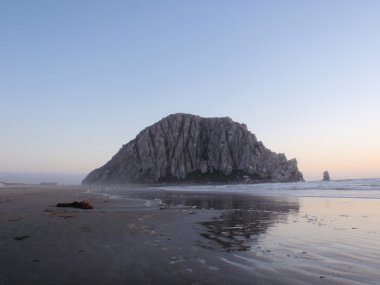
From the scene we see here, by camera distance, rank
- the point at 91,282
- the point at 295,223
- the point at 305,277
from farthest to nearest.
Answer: the point at 295,223 < the point at 305,277 < the point at 91,282

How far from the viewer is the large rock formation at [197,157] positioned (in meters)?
172

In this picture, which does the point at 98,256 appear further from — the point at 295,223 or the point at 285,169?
the point at 285,169

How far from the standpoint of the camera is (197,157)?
182000mm

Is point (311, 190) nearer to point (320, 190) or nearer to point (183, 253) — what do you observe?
point (320, 190)

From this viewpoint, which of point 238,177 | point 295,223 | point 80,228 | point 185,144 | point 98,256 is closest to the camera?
point 98,256

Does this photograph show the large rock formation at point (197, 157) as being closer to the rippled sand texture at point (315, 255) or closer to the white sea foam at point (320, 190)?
the white sea foam at point (320, 190)

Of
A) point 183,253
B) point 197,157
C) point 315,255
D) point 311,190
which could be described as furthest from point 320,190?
point 197,157

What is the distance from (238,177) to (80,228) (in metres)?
155

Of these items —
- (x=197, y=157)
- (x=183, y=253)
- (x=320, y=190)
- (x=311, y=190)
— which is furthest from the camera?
(x=197, y=157)

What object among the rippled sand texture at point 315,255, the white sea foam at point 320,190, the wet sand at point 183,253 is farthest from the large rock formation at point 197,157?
the rippled sand texture at point 315,255

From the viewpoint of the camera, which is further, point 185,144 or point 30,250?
point 185,144

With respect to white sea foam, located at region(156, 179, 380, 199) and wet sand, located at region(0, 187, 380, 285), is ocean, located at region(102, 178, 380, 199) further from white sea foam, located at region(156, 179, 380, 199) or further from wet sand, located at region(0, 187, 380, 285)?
wet sand, located at region(0, 187, 380, 285)

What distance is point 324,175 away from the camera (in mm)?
187375

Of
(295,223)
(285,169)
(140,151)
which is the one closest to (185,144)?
(140,151)
